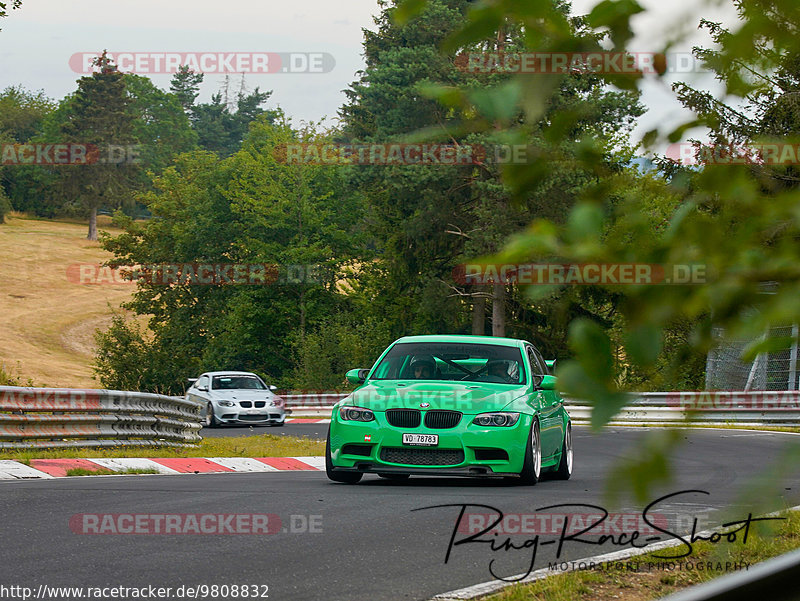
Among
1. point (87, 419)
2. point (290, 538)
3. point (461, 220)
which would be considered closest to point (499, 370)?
point (290, 538)

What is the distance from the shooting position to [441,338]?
13.3 metres

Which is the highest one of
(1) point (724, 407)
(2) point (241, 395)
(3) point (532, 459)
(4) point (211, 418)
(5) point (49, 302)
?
(1) point (724, 407)

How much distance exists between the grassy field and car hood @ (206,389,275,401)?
39.8 m

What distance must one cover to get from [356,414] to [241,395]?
1899 centimetres

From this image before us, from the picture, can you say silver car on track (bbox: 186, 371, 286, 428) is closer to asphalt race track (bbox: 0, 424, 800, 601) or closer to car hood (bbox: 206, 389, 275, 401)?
car hood (bbox: 206, 389, 275, 401)

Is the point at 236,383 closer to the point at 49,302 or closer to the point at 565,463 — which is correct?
the point at 565,463

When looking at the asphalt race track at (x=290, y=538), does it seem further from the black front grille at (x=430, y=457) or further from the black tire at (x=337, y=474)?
the black front grille at (x=430, y=457)

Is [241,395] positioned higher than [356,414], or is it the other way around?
[356,414]

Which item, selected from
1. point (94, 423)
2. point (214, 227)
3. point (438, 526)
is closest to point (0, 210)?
point (214, 227)

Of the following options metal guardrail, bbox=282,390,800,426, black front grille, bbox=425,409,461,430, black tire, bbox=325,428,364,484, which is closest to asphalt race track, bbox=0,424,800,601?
black tire, bbox=325,428,364,484

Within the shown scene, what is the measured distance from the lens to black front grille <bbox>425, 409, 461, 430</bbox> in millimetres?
11836

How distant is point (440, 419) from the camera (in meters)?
11.9

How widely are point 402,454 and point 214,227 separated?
Answer: 5506cm

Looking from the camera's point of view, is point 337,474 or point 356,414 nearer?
point 356,414
